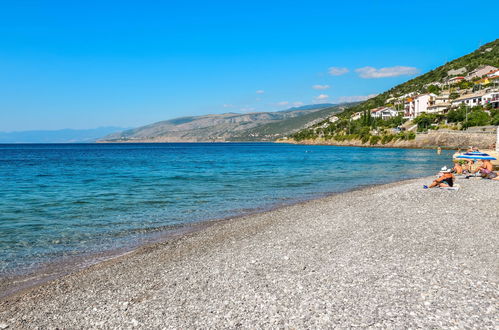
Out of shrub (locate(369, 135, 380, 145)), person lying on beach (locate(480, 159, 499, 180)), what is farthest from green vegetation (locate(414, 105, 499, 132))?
person lying on beach (locate(480, 159, 499, 180))

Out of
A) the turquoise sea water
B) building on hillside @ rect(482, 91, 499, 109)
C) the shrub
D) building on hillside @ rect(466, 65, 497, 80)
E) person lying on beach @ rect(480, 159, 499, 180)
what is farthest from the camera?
building on hillside @ rect(466, 65, 497, 80)

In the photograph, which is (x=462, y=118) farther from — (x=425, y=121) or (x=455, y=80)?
(x=455, y=80)

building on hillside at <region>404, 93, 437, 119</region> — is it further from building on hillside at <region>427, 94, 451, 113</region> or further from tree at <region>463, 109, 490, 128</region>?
tree at <region>463, 109, 490, 128</region>

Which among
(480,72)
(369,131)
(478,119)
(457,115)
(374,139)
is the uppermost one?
(480,72)

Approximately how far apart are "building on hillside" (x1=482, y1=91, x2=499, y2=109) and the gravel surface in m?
112

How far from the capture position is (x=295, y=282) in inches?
303

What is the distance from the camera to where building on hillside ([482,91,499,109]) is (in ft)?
343

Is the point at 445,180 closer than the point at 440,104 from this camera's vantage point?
Yes

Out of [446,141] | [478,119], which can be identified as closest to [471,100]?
[478,119]

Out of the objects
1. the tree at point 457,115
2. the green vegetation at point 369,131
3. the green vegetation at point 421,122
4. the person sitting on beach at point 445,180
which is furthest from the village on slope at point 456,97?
the person sitting on beach at point 445,180

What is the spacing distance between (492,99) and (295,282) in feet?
404

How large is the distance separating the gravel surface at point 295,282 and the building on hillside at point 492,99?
368 feet

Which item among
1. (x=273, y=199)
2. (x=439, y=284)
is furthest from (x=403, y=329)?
(x=273, y=199)

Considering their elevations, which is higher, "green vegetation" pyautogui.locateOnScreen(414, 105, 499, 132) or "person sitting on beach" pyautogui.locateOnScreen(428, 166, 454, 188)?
"green vegetation" pyautogui.locateOnScreen(414, 105, 499, 132)
